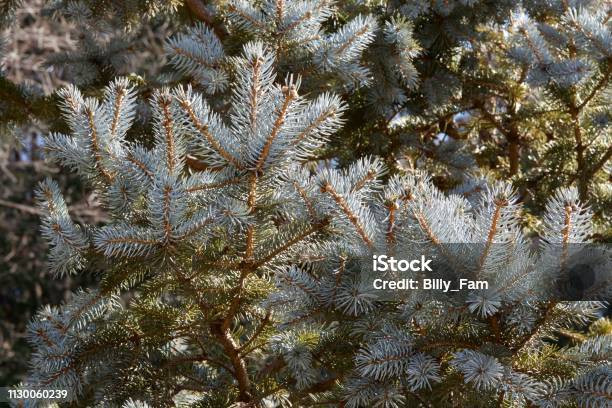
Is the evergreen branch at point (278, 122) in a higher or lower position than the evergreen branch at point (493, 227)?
higher

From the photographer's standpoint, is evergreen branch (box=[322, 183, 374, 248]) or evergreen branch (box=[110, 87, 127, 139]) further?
evergreen branch (box=[110, 87, 127, 139])

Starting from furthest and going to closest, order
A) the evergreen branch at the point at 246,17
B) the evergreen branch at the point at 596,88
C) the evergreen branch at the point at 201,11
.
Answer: the evergreen branch at the point at 201,11, the evergreen branch at the point at 596,88, the evergreen branch at the point at 246,17

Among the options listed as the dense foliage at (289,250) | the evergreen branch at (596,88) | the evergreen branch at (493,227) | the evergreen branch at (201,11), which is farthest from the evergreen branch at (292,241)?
the evergreen branch at (201,11)

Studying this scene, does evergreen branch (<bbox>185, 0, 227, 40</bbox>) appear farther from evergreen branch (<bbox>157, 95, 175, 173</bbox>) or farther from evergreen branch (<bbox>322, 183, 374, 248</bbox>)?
evergreen branch (<bbox>322, 183, 374, 248</bbox>)

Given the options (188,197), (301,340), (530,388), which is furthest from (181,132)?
(530,388)

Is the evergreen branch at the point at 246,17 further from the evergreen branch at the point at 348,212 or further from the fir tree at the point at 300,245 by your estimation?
the evergreen branch at the point at 348,212

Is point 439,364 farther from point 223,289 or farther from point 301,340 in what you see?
point 223,289

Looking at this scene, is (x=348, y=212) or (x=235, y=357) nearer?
(x=348, y=212)

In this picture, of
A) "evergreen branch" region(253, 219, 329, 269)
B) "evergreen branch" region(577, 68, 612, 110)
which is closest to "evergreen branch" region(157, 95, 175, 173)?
"evergreen branch" region(253, 219, 329, 269)

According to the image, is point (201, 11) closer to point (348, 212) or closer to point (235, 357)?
point (235, 357)

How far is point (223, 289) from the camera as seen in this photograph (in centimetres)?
160

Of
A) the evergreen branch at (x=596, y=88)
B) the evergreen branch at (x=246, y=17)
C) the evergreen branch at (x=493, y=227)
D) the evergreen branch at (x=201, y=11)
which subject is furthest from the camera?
the evergreen branch at (x=201, y=11)

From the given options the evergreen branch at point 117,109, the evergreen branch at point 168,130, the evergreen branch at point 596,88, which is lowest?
the evergreen branch at point 168,130

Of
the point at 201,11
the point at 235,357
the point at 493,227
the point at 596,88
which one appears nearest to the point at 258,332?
the point at 235,357
